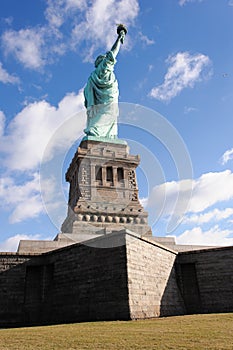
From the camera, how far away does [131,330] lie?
9.77 m

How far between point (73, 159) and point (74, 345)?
2474 cm

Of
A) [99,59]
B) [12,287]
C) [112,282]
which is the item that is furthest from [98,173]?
[112,282]

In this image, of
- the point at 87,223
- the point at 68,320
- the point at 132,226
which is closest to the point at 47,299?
the point at 68,320

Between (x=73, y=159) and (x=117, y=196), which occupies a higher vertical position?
(x=73, y=159)

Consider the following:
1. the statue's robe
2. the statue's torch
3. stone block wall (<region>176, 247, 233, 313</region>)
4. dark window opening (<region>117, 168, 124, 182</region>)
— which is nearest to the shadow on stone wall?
stone block wall (<region>176, 247, 233, 313</region>)

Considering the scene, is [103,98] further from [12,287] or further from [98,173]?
[12,287]

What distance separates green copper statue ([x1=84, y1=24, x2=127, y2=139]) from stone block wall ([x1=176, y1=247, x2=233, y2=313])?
1764 cm

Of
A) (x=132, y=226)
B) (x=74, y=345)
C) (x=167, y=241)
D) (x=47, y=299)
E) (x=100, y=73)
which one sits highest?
(x=100, y=73)

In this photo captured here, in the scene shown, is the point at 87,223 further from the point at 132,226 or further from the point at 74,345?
the point at 74,345

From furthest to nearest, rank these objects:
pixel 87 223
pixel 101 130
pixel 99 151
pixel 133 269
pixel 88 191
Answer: pixel 101 130, pixel 99 151, pixel 88 191, pixel 87 223, pixel 133 269

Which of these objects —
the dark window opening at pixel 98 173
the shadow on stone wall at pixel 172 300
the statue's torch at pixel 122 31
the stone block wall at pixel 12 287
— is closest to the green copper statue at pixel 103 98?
the statue's torch at pixel 122 31

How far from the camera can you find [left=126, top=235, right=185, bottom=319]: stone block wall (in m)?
14.2

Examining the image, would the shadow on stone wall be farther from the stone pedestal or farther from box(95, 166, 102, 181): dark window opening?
box(95, 166, 102, 181): dark window opening

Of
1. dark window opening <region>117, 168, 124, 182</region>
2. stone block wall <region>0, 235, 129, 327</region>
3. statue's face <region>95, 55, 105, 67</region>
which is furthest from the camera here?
statue's face <region>95, 55, 105, 67</region>
